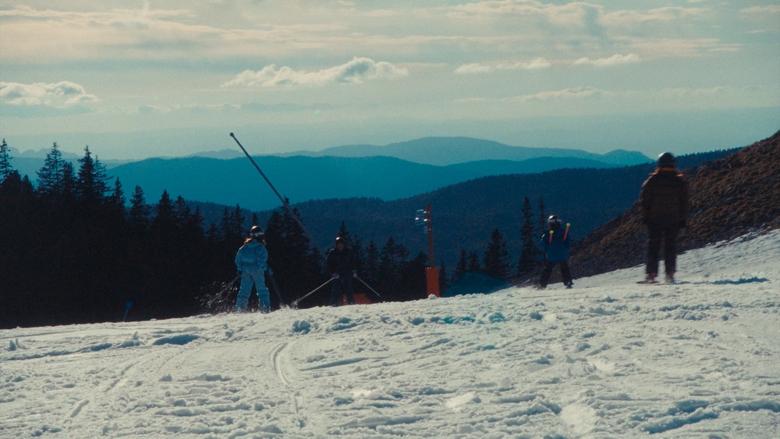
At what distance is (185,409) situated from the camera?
7.39 metres

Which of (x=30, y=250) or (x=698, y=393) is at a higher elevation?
(x=698, y=393)

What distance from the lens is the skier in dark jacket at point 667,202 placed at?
47.2ft

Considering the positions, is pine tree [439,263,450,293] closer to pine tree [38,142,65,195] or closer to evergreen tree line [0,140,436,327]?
evergreen tree line [0,140,436,327]

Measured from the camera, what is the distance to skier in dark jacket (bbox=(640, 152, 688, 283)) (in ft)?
47.2

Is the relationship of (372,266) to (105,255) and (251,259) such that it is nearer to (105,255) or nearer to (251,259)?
(105,255)

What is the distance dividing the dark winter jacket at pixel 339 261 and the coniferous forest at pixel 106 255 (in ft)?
89.2

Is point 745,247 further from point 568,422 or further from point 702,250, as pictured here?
point 568,422

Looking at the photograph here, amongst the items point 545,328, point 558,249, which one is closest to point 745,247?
point 558,249

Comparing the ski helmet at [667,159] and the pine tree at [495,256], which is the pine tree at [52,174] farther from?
the ski helmet at [667,159]

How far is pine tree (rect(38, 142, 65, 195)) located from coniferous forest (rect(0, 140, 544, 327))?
0.13m

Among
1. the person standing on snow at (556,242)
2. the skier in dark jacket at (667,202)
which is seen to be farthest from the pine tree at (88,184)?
the skier in dark jacket at (667,202)

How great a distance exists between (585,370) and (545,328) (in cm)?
233

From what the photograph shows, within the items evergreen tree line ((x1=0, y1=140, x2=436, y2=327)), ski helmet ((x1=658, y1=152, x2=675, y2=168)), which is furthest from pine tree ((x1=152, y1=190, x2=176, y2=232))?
ski helmet ((x1=658, y1=152, x2=675, y2=168))

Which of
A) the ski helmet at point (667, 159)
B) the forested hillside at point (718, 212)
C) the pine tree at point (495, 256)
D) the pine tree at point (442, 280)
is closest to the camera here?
the ski helmet at point (667, 159)
